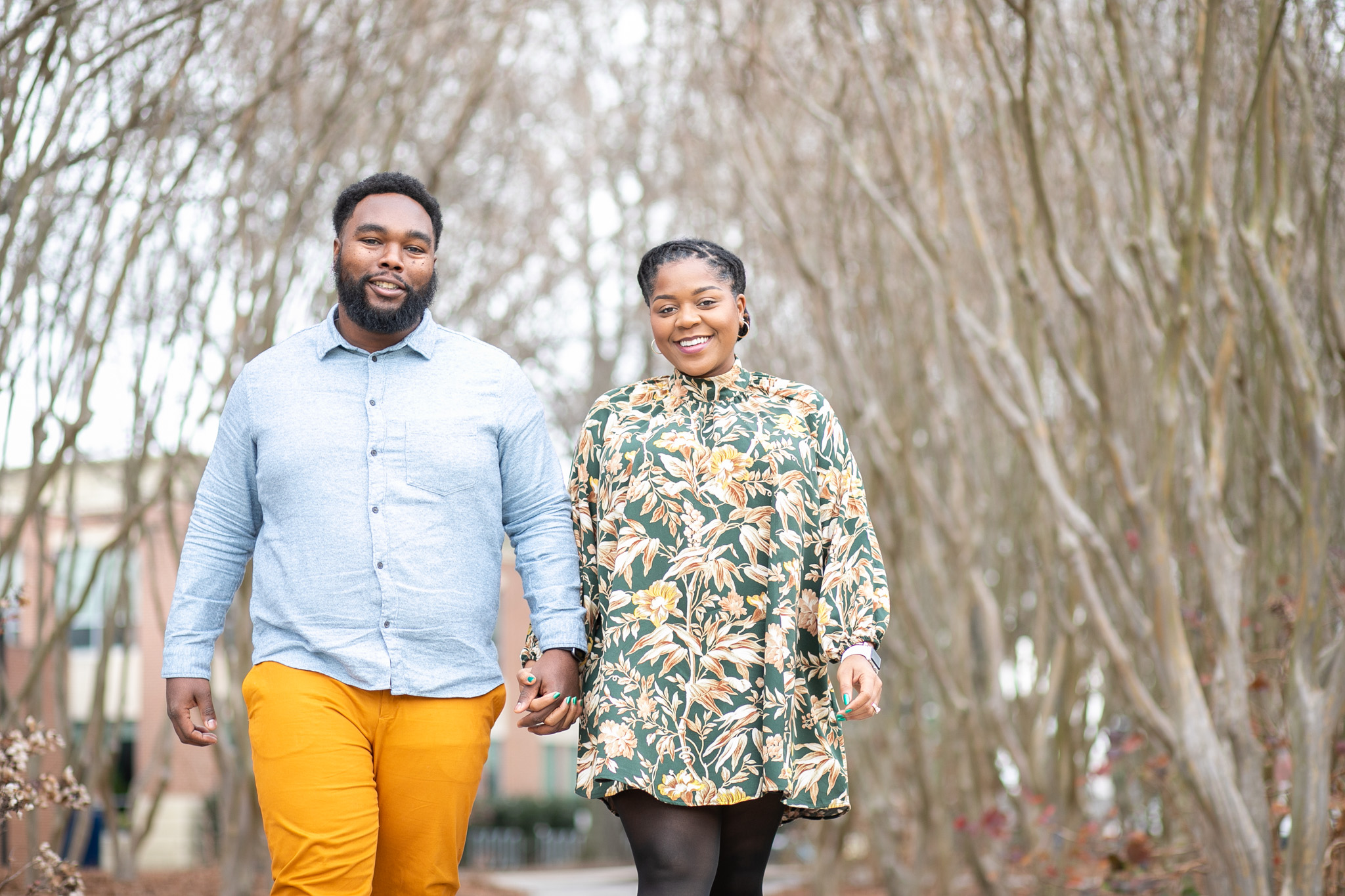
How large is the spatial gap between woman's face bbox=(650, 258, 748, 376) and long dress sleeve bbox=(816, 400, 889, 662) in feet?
0.90

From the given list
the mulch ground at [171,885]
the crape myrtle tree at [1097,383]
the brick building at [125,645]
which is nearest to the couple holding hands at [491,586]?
the crape myrtle tree at [1097,383]

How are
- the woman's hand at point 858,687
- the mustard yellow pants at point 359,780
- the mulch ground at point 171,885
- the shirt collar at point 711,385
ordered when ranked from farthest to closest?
the mulch ground at point 171,885 < the shirt collar at point 711,385 < the woman's hand at point 858,687 < the mustard yellow pants at point 359,780

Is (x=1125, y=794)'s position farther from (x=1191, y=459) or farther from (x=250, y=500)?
(x=250, y=500)

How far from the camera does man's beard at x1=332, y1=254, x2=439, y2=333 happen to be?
2959 mm

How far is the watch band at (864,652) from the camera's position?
2820 millimetres

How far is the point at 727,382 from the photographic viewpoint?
3100mm

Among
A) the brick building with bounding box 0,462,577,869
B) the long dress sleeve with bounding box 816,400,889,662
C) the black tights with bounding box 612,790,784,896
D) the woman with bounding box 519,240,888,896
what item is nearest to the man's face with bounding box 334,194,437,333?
the woman with bounding box 519,240,888,896

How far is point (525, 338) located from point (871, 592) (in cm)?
1155

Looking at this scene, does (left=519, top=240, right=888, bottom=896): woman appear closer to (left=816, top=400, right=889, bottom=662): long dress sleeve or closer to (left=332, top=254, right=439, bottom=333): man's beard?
(left=816, top=400, right=889, bottom=662): long dress sleeve

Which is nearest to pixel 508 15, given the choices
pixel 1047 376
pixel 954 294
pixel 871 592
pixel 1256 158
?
pixel 954 294

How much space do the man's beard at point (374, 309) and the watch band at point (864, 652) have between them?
118 cm

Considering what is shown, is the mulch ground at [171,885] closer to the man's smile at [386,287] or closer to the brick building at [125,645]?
the brick building at [125,645]

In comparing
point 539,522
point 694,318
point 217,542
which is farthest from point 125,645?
point 694,318

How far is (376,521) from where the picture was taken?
2.82m
